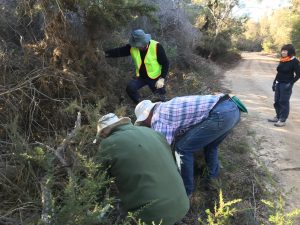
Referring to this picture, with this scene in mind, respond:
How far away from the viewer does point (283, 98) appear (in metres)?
7.75

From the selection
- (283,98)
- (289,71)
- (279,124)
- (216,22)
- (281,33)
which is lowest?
(281,33)

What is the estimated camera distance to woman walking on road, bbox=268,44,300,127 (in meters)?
7.45

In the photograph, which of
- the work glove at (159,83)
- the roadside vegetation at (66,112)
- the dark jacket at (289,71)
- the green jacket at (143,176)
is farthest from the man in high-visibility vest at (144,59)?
the green jacket at (143,176)

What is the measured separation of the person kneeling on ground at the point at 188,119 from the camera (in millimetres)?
3838

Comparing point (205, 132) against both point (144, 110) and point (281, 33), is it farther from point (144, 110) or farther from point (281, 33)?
point (281, 33)

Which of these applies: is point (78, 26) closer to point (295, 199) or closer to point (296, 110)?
point (295, 199)

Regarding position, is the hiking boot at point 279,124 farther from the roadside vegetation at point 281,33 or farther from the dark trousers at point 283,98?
the roadside vegetation at point 281,33

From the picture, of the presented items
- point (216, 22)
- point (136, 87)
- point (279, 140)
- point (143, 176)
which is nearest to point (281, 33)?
point (216, 22)

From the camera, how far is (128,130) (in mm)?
3346

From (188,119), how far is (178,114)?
131 millimetres

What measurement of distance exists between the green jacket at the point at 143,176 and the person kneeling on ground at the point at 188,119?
56 centimetres

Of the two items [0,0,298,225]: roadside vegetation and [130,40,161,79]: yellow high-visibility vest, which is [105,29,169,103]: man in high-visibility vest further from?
[0,0,298,225]: roadside vegetation

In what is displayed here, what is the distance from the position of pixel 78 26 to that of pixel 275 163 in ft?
11.7

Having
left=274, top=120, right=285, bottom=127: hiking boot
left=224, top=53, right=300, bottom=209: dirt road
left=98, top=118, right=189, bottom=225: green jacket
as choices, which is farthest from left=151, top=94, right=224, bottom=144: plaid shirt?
left=274, top=120, right=285, bottom=127: hiking boot
